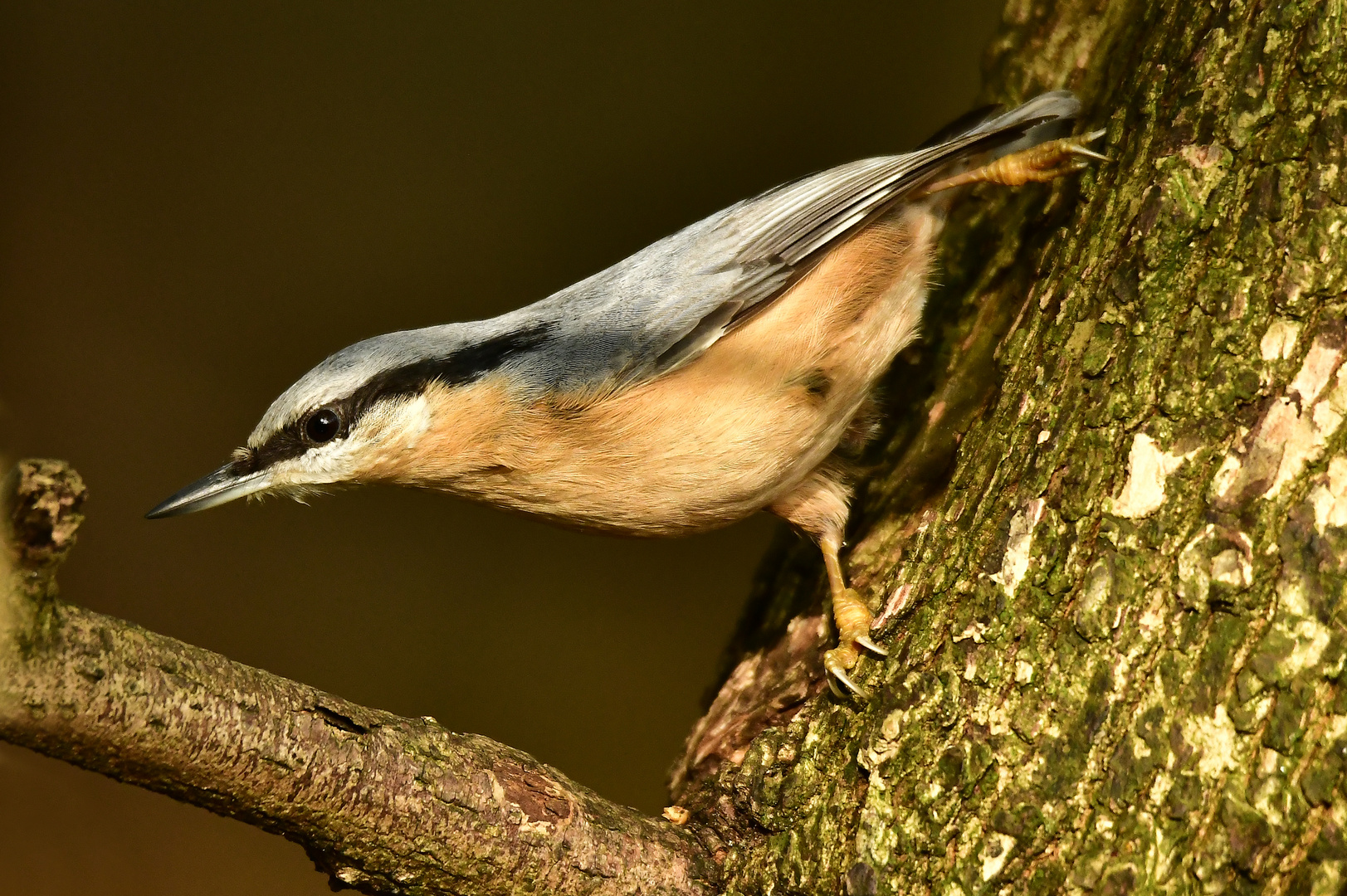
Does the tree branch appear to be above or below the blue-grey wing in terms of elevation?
below

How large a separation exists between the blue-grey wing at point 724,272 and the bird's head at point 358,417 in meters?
0.13

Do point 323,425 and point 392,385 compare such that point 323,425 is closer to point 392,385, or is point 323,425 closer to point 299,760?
point 392,385

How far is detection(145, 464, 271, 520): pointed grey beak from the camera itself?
2176 millimetres

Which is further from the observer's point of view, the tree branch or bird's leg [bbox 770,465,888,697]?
bird's leg [bbox 770,465,888,697]

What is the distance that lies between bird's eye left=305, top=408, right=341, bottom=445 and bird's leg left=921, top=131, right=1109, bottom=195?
4.54 feet

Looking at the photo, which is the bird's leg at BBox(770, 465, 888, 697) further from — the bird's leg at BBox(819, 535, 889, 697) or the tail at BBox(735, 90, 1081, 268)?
the tail at BBox(735, 90, 1081, 268)

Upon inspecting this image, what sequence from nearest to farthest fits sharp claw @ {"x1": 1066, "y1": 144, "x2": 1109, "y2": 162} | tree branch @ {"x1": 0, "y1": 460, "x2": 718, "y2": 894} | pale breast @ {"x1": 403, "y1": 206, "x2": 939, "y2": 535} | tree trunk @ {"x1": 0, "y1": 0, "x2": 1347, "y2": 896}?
tree branch @ {"x1": 0, "y1": 460, "x2": 718, "y2": 894} → tree trunk @ {"x1": 0, "y1": 0, "x2": 1347, "y2": 896} → sharp claw @ {"x1": 1066, "y1": 144, "x2": 1109, "y2": 162} → pale breast @ {"x1": 403, "y1": 206, "x2": 939, "y2": 535}

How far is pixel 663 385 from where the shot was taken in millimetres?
2113

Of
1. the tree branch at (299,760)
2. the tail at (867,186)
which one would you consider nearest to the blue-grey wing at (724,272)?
the tail at (867,186)

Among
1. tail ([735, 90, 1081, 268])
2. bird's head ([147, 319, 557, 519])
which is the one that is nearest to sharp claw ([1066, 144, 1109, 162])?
tail ([735, 90, 1081, 268])

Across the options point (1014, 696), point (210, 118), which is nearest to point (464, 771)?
point (1014, 696)

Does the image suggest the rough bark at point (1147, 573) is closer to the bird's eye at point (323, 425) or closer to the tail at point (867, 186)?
the tail at point (867, 186)

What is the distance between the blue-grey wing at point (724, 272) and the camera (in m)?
2.14

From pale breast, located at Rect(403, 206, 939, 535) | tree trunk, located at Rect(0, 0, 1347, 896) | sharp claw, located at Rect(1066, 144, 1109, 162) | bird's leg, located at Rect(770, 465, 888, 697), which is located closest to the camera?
tree trunk, located at Rect(0, 0, 1347, 896)
